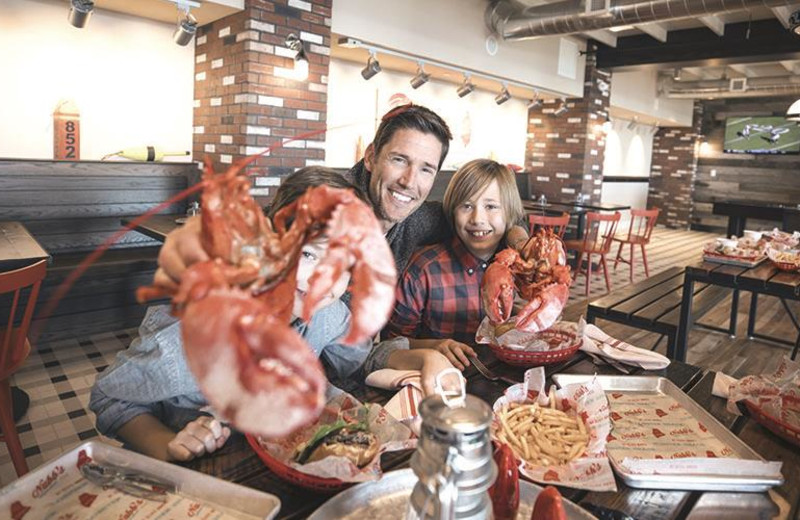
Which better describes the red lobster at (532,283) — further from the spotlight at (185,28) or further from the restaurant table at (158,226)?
the spotlight at (185,28)

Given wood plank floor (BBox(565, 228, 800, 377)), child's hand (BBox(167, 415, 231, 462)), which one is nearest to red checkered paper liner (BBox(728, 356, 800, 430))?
child's hand (BBox(167, 415, 231, 462))

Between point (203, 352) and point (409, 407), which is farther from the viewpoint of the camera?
point (409, 407)

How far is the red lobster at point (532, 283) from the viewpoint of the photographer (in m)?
1.48

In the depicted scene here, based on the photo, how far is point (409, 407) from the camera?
1222mm

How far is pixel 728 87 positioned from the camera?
33.8ft

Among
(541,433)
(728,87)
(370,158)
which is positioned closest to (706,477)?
(541,433)

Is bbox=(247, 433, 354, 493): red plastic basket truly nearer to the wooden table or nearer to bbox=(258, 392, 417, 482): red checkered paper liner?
bbox=(258, 392, 417, 482): red checkered paper liner

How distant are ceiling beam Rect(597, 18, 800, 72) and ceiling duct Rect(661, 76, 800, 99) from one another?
2.84m

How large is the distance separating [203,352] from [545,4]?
705 cm

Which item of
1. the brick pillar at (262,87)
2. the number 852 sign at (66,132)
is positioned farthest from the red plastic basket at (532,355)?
the number 852 sign at (66,132)

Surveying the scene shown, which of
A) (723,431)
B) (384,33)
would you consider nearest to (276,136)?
(384,33)

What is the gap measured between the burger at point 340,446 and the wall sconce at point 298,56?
4425mm

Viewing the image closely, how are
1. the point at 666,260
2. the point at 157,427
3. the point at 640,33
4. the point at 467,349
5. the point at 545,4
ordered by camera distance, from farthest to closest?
the point at 666,260 < the point at 640,33 < the point at 545,4 < the point at 467,349 < the point at 157,427

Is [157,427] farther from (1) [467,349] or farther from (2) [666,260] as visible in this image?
(2) [666,260]
